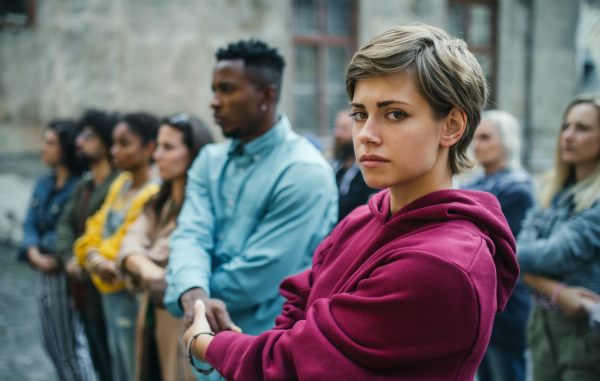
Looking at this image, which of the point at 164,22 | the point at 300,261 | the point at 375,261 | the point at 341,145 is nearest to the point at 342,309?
the point at 375,261

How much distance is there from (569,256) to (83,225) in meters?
3.49

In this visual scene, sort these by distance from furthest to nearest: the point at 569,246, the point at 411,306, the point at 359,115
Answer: the point at 569,246
the point at 359,115
the point at 411,306

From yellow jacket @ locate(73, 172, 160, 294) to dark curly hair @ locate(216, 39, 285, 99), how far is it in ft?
4.60

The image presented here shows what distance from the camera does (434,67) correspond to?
1230 millimetres

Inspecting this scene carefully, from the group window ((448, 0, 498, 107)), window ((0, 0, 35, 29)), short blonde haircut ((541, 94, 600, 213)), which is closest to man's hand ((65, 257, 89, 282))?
short blonde haircut ((541, 94, 600, 213))

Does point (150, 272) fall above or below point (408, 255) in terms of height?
below

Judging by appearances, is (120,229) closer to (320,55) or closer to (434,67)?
(434,67)

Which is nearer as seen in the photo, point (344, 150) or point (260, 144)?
point (260, 144)

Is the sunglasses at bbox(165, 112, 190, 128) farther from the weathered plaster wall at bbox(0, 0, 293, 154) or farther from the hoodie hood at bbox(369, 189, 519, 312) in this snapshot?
the weathered plaster wall at bbox(0, 0, 293, 154)

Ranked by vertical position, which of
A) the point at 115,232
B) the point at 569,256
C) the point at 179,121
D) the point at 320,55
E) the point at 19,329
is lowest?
the point at 19,329

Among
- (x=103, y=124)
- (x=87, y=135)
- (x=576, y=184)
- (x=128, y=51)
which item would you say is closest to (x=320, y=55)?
(x=128, y=51)

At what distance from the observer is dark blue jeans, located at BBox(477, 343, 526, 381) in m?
3.21

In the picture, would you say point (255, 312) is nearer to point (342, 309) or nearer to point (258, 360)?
point (258, 360)

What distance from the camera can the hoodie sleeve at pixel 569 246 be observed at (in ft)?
8.13
